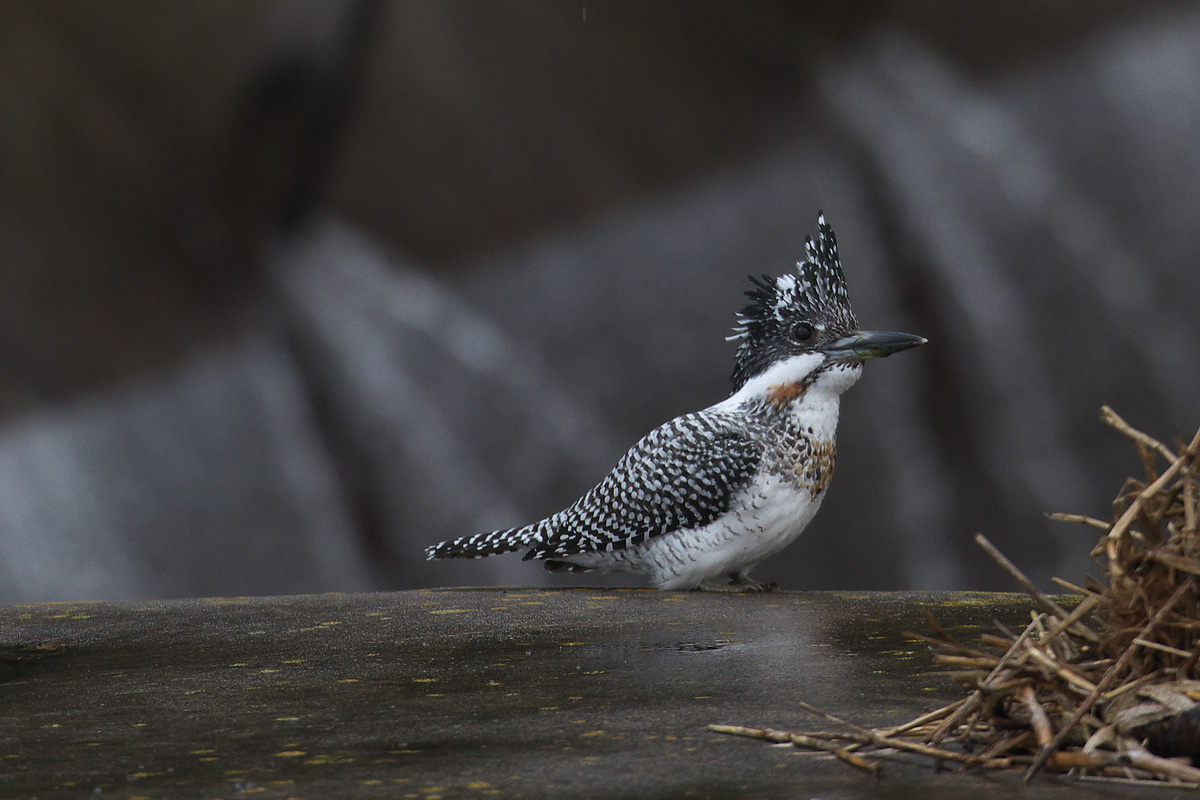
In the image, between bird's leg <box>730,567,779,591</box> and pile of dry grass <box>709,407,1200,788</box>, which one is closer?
pile of dry grass <box>709,407,1200,788</box>

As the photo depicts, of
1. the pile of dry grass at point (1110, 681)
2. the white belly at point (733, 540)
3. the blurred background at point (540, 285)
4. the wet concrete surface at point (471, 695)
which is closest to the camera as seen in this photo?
the pile of dry grass at point (1110, 681)

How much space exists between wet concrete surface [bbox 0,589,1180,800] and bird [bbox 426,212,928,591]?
29 cm

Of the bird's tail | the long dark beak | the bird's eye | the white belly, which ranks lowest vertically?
the white belly

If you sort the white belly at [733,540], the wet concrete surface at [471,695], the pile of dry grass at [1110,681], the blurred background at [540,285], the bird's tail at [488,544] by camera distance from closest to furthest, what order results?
the pile of dry grass at [1110,681], the wet concrete surface at [471,695], the white belly at [733,540], the bird's tail at [488,544], the blurred background at [540,285]

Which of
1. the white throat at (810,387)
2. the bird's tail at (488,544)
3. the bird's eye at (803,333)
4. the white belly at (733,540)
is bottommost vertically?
the white belly at (733,540)

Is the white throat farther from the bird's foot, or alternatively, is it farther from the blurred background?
the blurred background

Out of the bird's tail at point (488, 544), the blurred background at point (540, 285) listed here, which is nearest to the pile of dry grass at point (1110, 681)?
the bird's tail at point (488, 544)

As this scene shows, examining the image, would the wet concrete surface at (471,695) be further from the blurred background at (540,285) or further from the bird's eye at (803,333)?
the blurred background at (540,285)

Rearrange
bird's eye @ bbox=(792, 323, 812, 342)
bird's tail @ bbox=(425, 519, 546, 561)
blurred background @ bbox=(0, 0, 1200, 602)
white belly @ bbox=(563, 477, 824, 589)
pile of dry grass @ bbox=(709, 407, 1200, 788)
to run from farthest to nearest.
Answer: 1. blurred background @ bbox=(0, 0, 1200, 602)
2. bird's tail @ bbox=(425, 519, 546, 561)
3. bird's eye @ bbox=(792, 323, 812, 342)
4. white belly @ bbox=(563, 477, 824, 589)
5. pile of dry grass @ bbox=(709, 407, 1200, 788)

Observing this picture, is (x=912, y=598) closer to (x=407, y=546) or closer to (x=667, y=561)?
(x=667, y=561)

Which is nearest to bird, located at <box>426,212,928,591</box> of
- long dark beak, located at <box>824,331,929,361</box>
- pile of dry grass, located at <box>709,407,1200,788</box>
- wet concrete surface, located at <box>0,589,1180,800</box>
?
long dark beak, located at <box>824,331,929,361</box>

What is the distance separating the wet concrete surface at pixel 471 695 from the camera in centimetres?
131

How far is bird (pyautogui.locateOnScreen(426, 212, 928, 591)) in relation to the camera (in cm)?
325

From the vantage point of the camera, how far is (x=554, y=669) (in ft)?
6.72
